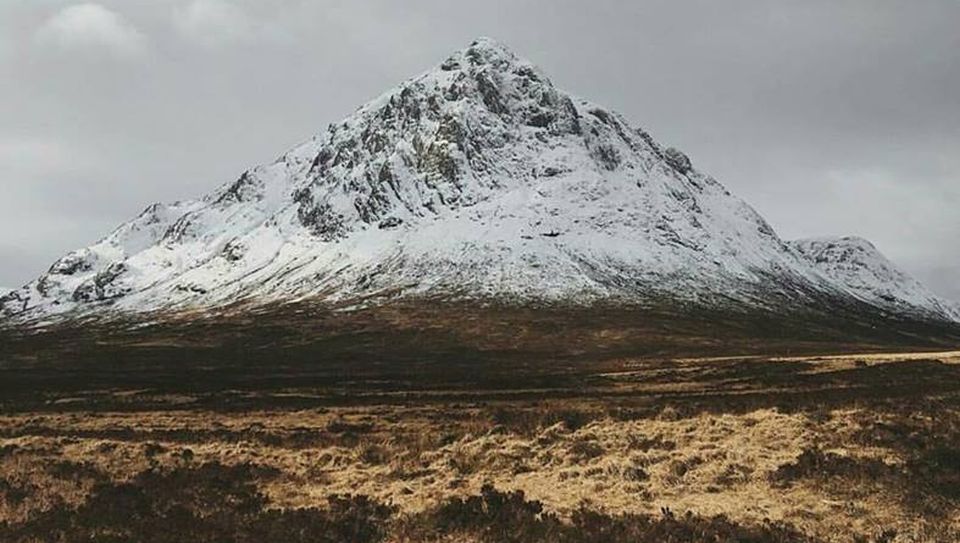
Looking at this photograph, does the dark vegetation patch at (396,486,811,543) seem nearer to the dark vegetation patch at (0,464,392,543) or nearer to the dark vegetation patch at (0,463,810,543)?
the dark vegetation patch at (0,463,810,543)

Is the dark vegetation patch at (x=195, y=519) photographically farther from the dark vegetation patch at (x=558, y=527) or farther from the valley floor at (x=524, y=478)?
the dark vegetation patch at (x=558, y=527)

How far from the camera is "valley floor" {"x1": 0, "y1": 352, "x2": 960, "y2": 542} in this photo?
1889 centimetres

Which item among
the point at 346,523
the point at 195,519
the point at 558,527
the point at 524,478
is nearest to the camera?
the point at 558,527

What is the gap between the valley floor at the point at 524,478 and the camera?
1889 centimetres

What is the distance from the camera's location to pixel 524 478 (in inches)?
926

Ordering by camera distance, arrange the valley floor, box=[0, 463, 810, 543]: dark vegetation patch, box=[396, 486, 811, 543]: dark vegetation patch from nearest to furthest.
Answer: box=[396, 486, 811, 543]: dark vegetation patch → box=[0, 463, 810, 543]: dark vegetation patch → the valley floor

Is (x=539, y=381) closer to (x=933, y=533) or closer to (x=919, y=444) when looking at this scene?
(x=919, y=444)

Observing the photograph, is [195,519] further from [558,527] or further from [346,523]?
[558,527]

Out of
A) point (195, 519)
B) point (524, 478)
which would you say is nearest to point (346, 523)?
point (195, 519)

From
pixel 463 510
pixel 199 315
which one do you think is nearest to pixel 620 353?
pixel 463 510

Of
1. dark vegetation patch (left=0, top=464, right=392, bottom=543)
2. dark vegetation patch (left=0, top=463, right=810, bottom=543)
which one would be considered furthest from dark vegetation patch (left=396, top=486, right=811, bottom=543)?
dark vegetation patch (left=0, top=464, right=392, bottom=543)

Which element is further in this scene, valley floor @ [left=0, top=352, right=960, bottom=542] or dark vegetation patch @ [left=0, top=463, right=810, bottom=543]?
valley floor @ [left=0, top=352, right=960, bottom=542]

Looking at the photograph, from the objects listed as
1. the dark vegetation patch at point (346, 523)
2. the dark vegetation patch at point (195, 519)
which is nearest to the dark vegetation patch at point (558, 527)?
the dark vegetation patch at point (346, 523)

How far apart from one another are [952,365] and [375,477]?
149ft
